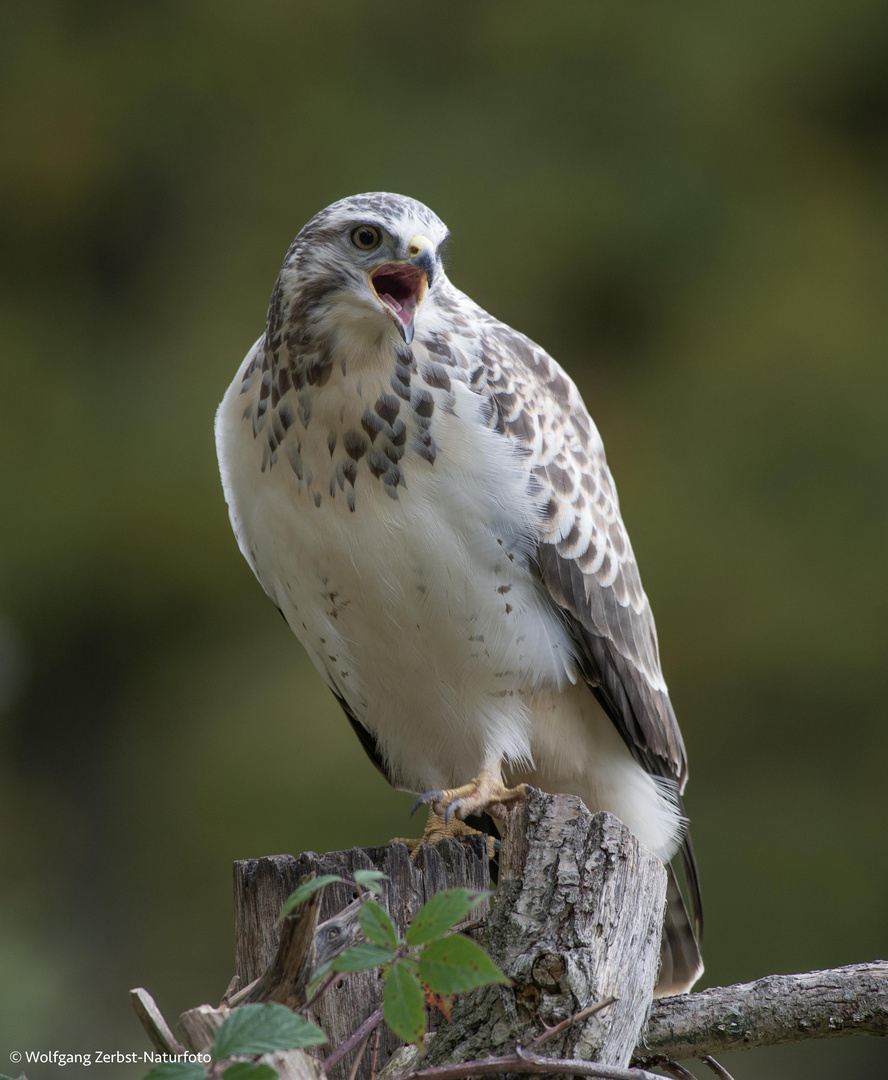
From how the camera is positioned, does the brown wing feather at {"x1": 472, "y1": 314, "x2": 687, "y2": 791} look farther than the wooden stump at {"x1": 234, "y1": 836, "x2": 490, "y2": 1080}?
Yes

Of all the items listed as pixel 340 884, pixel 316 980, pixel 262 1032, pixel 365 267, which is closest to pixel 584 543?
pixel 365 267

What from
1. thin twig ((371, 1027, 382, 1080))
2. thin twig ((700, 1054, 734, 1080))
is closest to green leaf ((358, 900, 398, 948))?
thin twig ((371, 1027, 382, 1080))

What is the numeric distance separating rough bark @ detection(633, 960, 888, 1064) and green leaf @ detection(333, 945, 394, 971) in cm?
95

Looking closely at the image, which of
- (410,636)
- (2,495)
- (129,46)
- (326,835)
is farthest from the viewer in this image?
(129,46)

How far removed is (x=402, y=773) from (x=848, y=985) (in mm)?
1593

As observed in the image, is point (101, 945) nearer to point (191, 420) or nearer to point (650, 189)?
point (191, 420)

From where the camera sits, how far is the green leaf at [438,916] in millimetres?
1244

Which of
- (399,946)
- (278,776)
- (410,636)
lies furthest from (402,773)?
(278,776)

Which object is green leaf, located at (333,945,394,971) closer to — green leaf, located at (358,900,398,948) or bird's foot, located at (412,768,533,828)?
green leaf, located at (358,900,398,948)

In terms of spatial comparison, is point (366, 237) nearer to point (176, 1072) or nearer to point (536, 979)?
point (536, 979)

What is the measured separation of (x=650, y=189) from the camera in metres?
7.04

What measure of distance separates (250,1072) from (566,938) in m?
0.60

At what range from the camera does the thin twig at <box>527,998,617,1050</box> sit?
1.52 metres

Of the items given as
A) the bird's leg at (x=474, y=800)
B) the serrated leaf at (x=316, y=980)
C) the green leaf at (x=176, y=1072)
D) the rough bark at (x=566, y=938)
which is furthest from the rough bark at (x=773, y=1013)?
the green leaf at (x=176, y=1072)
